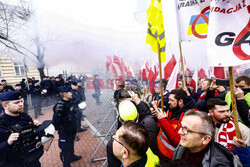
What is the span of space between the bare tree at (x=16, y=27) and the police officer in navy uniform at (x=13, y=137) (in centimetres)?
711

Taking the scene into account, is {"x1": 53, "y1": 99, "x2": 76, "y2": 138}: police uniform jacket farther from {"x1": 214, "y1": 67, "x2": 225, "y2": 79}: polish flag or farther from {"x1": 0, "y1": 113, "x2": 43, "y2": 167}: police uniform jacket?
{"x1": 214, "y1": 67, "x2": 225, "y2": 79}: polish flag

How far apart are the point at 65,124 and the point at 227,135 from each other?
318cm

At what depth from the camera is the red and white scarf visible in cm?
188

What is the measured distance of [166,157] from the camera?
1956 mm

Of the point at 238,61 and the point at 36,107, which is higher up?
the point at 238,61

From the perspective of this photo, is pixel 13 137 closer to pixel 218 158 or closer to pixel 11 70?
pixel 218 158

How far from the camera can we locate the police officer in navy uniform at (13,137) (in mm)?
1942

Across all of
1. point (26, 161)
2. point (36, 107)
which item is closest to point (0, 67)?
point (36, 107)

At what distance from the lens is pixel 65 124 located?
333 cm

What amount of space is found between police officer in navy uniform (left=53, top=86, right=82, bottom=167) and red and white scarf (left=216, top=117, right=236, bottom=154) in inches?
121

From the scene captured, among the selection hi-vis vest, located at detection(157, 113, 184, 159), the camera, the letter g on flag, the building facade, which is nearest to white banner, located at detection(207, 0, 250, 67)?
the letter g on flag

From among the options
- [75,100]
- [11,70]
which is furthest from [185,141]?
[11,70]

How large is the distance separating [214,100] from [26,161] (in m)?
3.13

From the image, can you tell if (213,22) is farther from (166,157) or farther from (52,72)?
(52,72)
